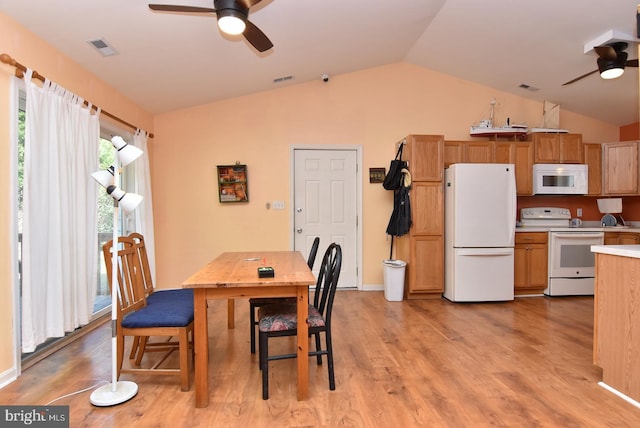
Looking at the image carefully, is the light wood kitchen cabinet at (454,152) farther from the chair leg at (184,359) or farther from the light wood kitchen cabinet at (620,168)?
the chair leg at (184,359)

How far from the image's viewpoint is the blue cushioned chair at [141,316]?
6.77 feet

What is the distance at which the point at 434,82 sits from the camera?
15.9ft

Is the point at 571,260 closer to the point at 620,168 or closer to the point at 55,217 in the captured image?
the point at 620,168

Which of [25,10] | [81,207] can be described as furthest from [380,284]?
[25,10]

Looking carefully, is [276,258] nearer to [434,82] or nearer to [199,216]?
[199,216]

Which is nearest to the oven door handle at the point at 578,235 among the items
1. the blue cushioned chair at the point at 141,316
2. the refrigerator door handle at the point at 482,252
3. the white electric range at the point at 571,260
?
the white electric range at the point at 571,260

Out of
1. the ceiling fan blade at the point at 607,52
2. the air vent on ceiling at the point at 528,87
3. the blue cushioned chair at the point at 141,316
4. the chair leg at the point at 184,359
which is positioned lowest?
the chair leg at the point at 184,359

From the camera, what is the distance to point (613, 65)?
3303mm

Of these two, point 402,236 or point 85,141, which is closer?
point 85,141

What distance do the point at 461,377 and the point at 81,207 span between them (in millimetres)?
3118

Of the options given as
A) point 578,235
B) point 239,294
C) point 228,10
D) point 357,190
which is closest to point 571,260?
point 578,235

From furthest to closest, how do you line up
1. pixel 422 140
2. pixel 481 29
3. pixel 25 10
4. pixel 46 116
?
1. pixel 422 140
2. pixel 481 29
3. pixel 46 116
4. pixel 25 10

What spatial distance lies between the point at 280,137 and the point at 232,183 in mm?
905

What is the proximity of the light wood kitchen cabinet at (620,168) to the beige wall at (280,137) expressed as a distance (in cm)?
56
